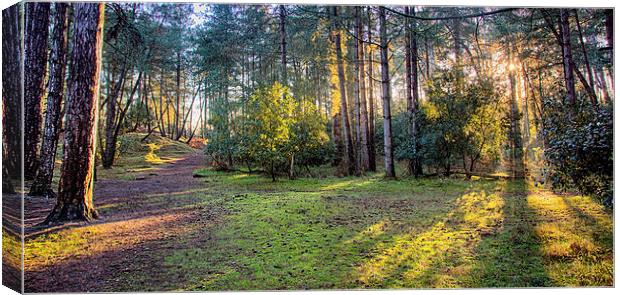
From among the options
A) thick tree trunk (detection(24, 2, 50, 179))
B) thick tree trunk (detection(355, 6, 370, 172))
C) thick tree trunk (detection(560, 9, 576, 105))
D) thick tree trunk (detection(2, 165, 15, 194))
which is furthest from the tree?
thick tree trunk (detection(2, 165, 15, 194))

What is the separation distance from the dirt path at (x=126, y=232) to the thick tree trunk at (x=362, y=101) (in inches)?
64.4

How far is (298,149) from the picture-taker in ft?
13.5

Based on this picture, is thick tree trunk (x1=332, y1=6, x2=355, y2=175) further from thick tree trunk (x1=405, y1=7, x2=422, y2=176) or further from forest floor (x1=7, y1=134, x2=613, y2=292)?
thick tree trunk (x1=405, y1=7, x2=422, y2=176)

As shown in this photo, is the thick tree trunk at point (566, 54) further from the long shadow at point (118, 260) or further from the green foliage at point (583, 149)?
the long shadow at point (118, 260)

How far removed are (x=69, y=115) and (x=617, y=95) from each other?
475 centimetres

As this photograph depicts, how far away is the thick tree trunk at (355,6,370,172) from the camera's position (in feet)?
13.1

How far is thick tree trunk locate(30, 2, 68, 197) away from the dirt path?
0.15 meters

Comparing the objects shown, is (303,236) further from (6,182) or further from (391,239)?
(6,182)

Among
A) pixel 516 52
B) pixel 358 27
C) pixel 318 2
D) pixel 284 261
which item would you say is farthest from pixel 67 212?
pixel 516 52

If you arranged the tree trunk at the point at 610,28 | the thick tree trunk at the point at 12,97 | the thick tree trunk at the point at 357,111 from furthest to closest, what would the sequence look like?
the thick tree trunk at the point at 357,111 < the tree trunk at the point at 610,28 < the thick tree trunk at the point at 12,97

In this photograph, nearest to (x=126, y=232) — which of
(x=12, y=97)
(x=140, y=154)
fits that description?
(x=140, y=154)

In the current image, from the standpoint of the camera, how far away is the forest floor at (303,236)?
3092 millimetres

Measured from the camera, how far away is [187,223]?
3.39 metres

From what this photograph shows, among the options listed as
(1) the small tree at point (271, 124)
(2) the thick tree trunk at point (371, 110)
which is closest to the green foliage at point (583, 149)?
(2) the thick tree trunk at point (371, 110)
